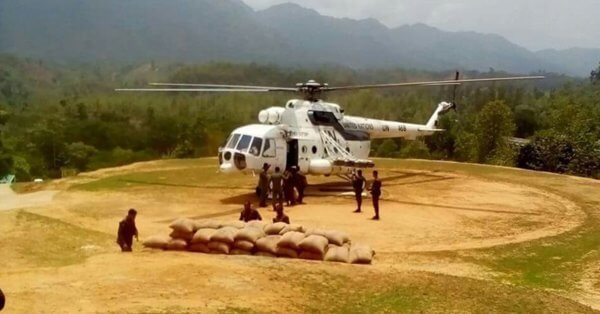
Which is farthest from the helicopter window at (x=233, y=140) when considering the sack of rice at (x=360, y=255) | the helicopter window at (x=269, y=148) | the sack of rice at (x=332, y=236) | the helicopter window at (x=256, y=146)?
the sack of rice at (x=360, y=255)

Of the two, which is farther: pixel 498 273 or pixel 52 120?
pixel 52 120

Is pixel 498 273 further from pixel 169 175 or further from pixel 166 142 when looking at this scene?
pixel 166 142

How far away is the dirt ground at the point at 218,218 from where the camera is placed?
1095 cm

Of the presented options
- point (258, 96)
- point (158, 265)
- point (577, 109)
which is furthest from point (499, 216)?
point (258, 96)

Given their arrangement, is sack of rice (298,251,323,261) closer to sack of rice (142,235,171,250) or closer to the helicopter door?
sack of rice (142,235,171,250)

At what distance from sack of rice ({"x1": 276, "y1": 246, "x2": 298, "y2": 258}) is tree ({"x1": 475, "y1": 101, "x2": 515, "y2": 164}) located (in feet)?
124

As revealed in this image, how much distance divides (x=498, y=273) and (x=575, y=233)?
18.9 ft

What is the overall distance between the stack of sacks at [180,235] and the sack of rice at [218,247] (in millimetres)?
636

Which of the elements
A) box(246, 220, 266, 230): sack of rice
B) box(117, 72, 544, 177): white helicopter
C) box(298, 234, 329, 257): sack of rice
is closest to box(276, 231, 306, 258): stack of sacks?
box(298, 234, 329, 257): sack of rice

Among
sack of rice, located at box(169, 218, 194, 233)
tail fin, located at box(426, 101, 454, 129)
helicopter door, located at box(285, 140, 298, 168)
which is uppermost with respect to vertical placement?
tail fin, located at box(426, 101, 454, 129)

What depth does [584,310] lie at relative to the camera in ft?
37.9

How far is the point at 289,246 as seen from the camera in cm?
1422

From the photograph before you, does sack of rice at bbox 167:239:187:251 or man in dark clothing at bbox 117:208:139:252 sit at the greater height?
man in dark clothing at bbox 117:208:139:252

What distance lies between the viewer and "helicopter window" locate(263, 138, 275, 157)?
2266cm
